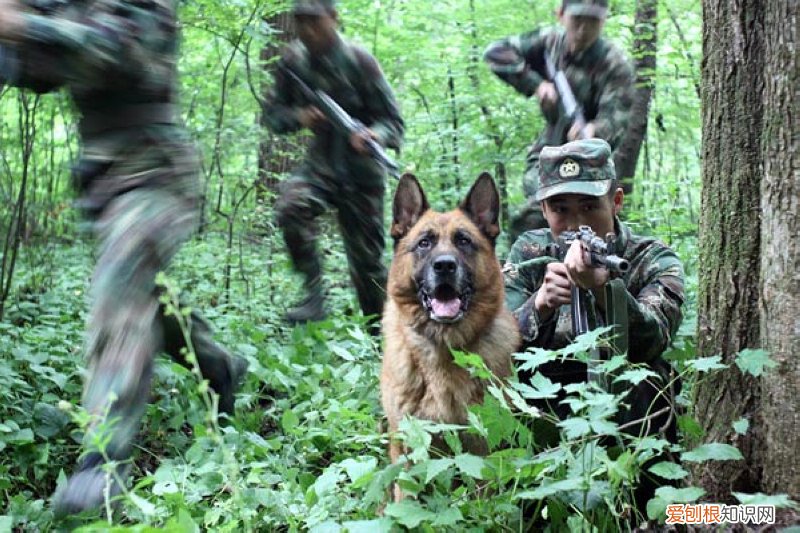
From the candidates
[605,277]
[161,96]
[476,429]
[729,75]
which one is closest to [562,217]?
[605,277]

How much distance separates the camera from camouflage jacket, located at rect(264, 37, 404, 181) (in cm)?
611

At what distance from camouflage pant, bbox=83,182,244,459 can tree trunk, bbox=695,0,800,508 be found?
189 centimetres

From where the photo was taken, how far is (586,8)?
575 cm

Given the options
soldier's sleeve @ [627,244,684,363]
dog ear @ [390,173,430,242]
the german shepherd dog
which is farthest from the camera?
dog ear @ [390,173,430,242]

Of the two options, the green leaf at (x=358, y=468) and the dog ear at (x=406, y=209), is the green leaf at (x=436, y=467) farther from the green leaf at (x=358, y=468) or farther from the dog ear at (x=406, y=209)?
the dog ear at (x=406, y=209)

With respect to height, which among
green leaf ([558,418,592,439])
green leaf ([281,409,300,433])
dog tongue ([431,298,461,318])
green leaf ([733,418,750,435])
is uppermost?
dog tongue ([431,298,461,318])

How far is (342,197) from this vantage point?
20.3 feet

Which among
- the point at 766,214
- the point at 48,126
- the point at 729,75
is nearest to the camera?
the point at 766,214

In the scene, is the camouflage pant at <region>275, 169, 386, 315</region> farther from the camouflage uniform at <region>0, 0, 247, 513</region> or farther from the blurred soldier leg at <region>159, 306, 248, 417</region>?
the camouflage uniform at <region>0, 0, 247, 513</region>

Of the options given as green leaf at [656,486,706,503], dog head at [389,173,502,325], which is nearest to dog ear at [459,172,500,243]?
dog head at [389,173,502,325]

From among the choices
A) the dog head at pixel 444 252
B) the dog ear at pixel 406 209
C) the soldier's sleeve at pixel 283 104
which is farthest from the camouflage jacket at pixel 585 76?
the dog ear at pixel 406 209

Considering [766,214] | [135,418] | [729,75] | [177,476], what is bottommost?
[177,476]

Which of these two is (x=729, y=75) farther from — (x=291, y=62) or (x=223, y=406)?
(x=291, y=62)

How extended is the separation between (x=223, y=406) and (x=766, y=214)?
2770 millimetres
